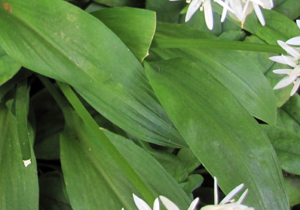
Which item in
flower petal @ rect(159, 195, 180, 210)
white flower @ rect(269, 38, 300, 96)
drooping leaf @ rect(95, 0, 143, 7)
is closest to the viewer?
flower petal @ rect(159, 195, 180, 210)

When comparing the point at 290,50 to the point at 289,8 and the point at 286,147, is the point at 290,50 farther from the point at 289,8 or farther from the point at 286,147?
the point at 289,8

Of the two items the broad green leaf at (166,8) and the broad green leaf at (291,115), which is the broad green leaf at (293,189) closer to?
the broad green leaf at (291,115)

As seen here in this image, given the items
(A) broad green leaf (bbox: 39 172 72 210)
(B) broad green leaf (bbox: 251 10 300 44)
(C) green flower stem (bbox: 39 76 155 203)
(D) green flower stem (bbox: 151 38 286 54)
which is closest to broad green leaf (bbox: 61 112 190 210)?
(C) green flower stem (bbox: 39 76 155 203)

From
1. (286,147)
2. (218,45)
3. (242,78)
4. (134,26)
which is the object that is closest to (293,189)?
(286,147)

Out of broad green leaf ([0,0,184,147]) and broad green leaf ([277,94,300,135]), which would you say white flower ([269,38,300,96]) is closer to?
broad green leaf ([277,94,300,135])

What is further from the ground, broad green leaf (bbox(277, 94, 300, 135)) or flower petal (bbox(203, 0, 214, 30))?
flower petal (bbox(203, 0, 214, 30))

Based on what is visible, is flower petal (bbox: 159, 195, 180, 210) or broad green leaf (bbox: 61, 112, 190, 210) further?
broad green leaf (bbox: 61, 112, 190, 210)
